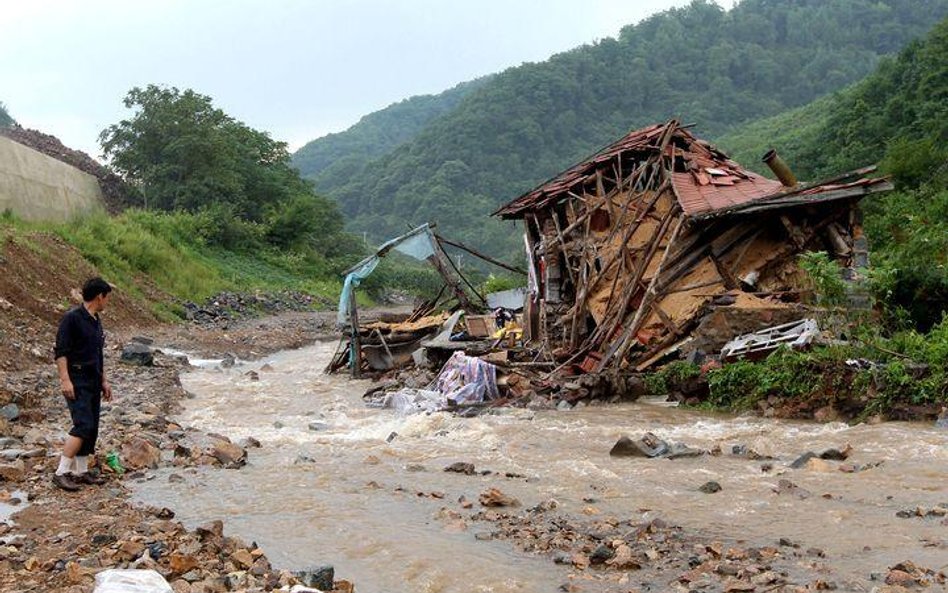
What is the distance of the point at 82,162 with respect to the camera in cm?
3759

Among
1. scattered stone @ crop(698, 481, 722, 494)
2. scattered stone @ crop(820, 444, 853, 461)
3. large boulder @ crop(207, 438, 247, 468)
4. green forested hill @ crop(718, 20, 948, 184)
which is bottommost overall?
scattered stone @ crop(820, 444, 853, 461)

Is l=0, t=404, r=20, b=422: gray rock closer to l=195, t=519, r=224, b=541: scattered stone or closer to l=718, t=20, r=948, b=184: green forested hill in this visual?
l=195, t=519, r=224, b=541: scattered stone

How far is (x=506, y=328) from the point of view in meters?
15.4

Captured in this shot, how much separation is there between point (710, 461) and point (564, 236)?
26.3 ft

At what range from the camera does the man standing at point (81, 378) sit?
5.95 m

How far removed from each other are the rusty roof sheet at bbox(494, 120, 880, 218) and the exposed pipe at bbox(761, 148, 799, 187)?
0.14 metres

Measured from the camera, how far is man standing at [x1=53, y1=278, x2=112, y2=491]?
5.95m

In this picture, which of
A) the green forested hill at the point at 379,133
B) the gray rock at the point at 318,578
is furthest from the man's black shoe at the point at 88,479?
the green forested hill at the point at 379,133

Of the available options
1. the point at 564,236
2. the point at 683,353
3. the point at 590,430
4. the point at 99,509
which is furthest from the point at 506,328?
the point at 99,509

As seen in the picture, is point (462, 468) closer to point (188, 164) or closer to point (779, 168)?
point (779, 168)

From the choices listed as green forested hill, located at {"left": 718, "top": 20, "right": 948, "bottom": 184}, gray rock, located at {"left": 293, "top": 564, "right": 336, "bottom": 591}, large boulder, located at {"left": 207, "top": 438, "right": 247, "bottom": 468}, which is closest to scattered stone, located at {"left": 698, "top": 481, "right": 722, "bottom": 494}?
gray rock, located at {"left": 293, "top": 564, "right": 336, "bottom": 591}

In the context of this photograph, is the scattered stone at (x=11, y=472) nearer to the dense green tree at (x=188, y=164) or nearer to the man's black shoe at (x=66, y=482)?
the man's black shoe at (x=66, y=482)

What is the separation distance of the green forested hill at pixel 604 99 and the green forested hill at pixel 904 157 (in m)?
29.3

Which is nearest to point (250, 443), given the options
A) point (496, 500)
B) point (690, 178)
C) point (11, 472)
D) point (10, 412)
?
point (10, 412)
